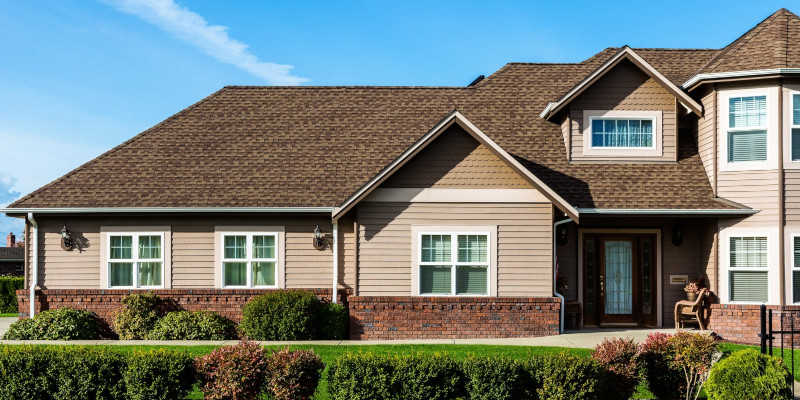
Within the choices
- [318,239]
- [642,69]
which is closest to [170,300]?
[318,239]

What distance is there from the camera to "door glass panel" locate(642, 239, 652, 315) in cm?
1828

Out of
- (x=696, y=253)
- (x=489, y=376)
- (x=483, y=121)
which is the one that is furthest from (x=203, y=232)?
(x=696, y=253)

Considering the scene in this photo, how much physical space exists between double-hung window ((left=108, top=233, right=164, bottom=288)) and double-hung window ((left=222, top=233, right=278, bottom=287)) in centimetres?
161

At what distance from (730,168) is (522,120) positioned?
5.50 m

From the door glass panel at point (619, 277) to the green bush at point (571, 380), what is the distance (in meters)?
8.64

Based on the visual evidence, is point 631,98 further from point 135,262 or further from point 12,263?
point 12,263

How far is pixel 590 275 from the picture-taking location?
18.3 m

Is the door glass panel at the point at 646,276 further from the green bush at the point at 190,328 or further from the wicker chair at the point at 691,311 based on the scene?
the green bush at the point at 190,328

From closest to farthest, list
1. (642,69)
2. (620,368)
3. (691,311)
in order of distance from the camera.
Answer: (620,368) → (691,311) → (642,69)

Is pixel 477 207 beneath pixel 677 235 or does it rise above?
above

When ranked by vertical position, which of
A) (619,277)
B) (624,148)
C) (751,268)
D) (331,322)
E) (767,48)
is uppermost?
(767,48)

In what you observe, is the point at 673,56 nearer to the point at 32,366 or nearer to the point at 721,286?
the point at 721,286

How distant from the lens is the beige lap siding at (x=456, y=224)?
16.5 m

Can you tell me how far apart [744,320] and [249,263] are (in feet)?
37.6
